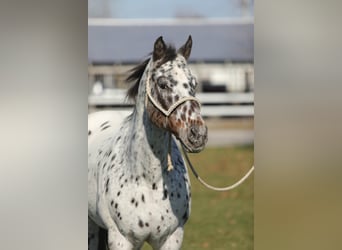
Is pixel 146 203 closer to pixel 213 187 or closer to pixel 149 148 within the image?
pixel 149 148

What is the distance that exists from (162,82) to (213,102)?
19.9 inches

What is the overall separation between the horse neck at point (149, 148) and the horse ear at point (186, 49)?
0.23 metres

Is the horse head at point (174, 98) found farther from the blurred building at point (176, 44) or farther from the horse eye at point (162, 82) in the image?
the blurred building at point (176, 44)

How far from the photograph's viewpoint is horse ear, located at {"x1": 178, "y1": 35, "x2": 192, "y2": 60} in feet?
10.3

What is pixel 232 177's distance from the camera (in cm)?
339

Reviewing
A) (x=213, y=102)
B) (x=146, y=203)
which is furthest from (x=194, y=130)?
(x=213, y=102)

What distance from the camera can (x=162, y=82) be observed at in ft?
9.70

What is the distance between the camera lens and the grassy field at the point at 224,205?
3.31 meters

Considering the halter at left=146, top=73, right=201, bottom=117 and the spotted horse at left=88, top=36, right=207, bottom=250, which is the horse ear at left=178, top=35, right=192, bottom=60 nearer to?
the spotted horse at left=88, top=36, right=207, bottom=250

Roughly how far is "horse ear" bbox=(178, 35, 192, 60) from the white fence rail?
0.93 feet
